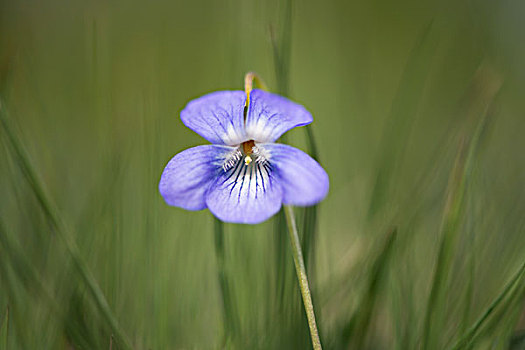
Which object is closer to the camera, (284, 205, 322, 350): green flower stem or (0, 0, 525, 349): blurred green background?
(284, 205, 322, 350): green flower stem

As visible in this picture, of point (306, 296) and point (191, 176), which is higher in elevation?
point (191, 176)

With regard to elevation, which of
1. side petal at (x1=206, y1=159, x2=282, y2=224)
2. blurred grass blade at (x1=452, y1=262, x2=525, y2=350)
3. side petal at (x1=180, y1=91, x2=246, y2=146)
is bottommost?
blurred grass blade at (x1=452, y1=262, x2=525, y2=350)

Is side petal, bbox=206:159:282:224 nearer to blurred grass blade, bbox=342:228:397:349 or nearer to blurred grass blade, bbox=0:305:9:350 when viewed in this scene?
blurred grass blade, bbox=342:228:397:349

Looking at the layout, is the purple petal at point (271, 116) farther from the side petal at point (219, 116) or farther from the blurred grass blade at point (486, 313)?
the blurred grass blade at point (486, 313)

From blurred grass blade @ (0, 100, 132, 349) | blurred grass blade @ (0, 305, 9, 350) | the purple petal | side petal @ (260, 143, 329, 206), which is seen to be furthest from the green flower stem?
blurred grass blade @ (0, 305, 9, 350)

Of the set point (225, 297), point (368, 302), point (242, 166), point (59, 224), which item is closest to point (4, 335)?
point (59, 224)

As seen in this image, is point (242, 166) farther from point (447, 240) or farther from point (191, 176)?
point (447, 240)

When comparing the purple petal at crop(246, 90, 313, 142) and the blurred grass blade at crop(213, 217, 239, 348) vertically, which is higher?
the purple petal at crop(246, 90, 313, 142)

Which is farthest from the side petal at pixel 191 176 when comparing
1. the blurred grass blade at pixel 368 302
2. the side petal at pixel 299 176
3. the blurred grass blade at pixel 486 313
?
the blurred grass blade at pixel 486 313

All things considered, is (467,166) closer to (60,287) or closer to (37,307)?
(60,287)

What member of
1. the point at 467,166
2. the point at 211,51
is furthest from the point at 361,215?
the point at 211,51
